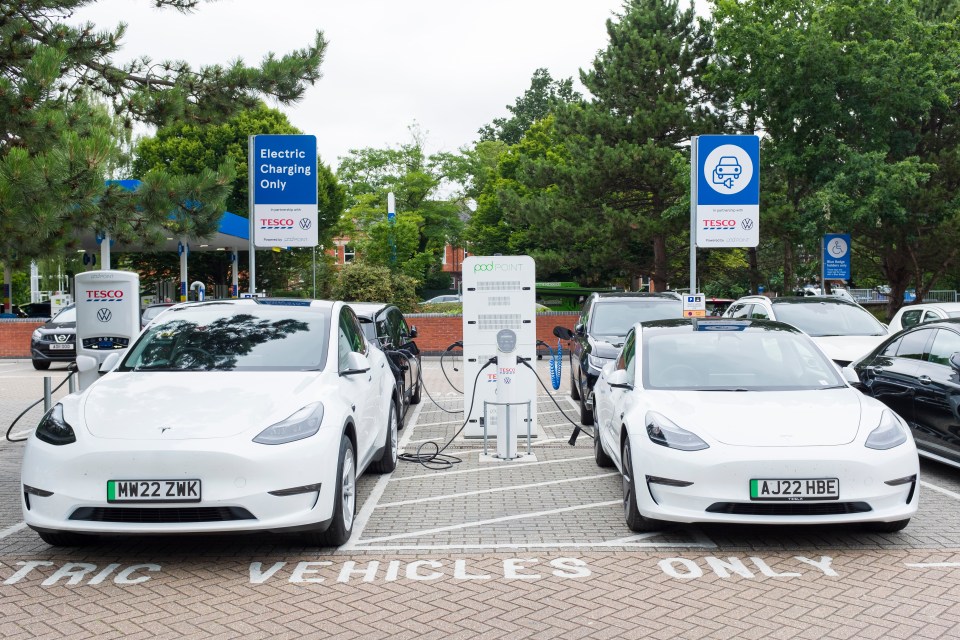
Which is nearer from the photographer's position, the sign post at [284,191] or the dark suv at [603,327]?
the dark suv at [603,327]

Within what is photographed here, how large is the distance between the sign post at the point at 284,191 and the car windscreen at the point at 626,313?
4.82 m

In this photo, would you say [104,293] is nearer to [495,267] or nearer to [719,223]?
[495,267]

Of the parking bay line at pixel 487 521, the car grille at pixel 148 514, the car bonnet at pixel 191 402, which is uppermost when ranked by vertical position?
the car bonnet at pixel 191 402

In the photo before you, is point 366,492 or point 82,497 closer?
point 82,497

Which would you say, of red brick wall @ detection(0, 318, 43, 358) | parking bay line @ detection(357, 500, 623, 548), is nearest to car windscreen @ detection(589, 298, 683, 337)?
parking bay line @ detection(357, 500, 623, 548)

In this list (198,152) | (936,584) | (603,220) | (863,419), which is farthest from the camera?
(198,152)

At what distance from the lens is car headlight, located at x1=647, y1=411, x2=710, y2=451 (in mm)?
5695

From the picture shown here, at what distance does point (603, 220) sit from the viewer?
32469 millimetres

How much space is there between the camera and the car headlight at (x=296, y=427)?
5.40 meters

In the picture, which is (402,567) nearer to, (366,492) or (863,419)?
(366,492)

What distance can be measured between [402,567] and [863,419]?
10.4 feet

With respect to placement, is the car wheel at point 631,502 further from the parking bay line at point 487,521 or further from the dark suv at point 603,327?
the dark suv at point 603,327

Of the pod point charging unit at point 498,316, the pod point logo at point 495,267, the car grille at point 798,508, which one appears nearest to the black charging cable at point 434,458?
the pod point charging unit at point 498,316

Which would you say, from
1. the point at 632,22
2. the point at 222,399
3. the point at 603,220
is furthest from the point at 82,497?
the point at 632,22
